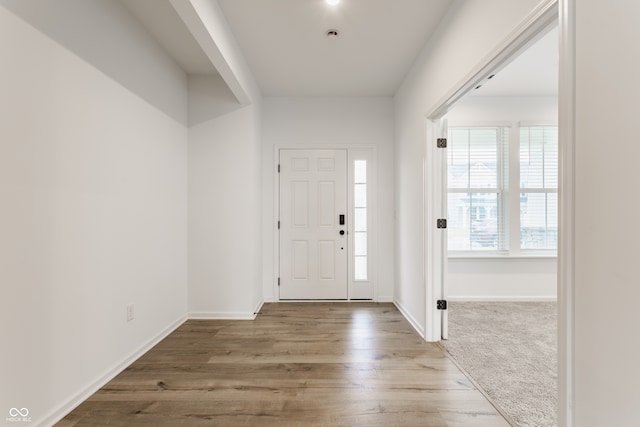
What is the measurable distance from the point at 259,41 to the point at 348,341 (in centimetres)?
290

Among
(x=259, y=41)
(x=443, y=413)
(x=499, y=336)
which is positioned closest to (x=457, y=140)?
Result: (x=499, y=336)

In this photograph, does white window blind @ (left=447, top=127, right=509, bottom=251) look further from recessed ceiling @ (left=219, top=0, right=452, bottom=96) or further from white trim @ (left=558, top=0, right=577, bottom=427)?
white trim @ (left=558, top=0, right=577, bottom=427)

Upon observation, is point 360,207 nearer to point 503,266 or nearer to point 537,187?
point 503,266

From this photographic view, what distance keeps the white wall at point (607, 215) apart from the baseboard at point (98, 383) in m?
2.60

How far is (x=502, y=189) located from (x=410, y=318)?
224 centimetres

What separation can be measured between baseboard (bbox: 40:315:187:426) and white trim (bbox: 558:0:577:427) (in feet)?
8.42

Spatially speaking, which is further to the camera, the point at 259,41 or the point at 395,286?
the point at 395,286

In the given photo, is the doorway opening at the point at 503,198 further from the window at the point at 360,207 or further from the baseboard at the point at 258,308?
the baseboard at the point at 258,308

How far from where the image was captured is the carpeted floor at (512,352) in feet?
6.28

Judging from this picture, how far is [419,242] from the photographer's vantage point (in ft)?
10.1

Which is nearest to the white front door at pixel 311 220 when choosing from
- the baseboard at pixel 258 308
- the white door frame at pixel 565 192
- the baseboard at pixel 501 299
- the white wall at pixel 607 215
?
the baseboard at pixel 258 308

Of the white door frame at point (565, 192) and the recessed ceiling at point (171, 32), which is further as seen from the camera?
the recessed ceiling at point (171, 32)

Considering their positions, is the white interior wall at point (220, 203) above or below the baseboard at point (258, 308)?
above

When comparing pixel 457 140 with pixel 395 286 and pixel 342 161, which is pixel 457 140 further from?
pixel 395 286
